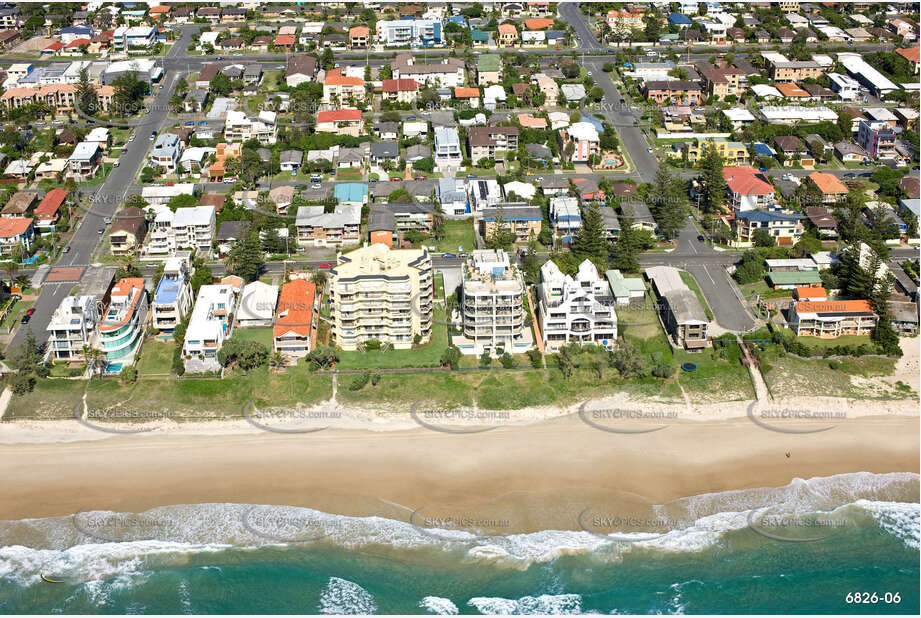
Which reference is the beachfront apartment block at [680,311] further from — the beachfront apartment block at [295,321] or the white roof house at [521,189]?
the beachfront apartment block at [295,321]

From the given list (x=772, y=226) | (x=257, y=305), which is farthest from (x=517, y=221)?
(x=257, y=305)

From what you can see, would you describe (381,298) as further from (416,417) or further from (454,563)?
(454,563)

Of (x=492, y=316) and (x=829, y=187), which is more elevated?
(x=492, y=316)

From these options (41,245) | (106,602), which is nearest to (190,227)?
(41,245)

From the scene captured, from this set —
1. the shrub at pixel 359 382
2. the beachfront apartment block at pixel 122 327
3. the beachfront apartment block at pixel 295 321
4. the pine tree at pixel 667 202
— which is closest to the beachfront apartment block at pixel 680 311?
the pine tree at pixel 667 202

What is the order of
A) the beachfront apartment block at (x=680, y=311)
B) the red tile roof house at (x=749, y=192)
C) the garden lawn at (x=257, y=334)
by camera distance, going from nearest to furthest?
the beachfront apartment block at (x=680, y=311) < the garden lawn at (x=257, y=334) < the red tile roof house at (x=749, y=192)

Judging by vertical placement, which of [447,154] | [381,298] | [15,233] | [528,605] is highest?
[381,298]

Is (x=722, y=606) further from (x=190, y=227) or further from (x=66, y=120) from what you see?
(x=66, y=120)

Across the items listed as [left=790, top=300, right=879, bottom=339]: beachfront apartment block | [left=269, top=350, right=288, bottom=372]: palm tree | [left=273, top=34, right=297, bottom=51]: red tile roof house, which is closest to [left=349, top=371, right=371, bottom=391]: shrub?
[left=269, top=350, right=288, bottom=372]: palm tree
